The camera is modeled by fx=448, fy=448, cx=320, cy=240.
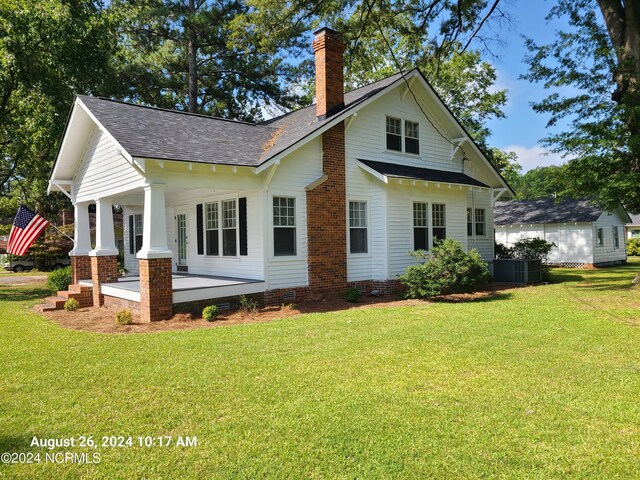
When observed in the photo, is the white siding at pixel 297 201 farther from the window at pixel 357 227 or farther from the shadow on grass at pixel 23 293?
the shadow on grass at pixel 23 293

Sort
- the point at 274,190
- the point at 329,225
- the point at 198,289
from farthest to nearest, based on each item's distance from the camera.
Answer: the point at 329,225
the point at 274,190
the point at 198,289

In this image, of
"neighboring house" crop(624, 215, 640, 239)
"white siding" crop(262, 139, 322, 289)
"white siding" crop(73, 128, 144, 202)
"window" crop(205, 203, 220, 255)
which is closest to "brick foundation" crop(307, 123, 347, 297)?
"white siding" crop(262, 139, 322, 289)

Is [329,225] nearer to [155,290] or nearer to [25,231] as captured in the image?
[155,290]

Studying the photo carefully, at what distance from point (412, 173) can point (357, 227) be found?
252 cm

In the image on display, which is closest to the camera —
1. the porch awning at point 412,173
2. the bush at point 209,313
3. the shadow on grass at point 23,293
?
the bush at point 209,313

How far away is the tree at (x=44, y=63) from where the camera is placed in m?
17.0

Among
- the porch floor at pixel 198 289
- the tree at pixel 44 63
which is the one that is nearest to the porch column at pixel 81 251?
the porch floor at pixel 198 289

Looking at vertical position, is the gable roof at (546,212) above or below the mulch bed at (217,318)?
above

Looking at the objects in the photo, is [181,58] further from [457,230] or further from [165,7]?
[457,230]

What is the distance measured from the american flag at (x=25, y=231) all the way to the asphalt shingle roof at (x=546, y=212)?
24.5 m

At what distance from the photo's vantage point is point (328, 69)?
13328 millimetres

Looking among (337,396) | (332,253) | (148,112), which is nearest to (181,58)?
(148,112)

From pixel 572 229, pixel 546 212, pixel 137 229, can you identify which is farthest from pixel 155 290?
pixel 546 212

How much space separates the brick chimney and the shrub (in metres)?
5.69
